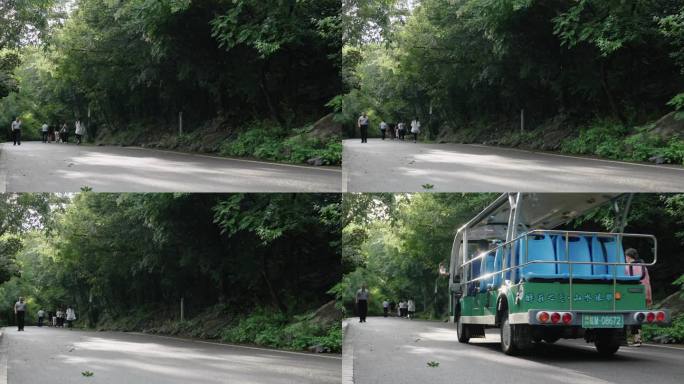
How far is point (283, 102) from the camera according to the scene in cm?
1102

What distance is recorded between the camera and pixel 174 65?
1013 centimetres

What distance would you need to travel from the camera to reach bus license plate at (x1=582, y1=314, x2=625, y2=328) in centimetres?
809

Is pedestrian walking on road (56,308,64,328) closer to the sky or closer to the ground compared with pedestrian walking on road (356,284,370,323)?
closer to the ground

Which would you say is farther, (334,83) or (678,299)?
(678,299)

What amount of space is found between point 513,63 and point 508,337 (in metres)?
4.46

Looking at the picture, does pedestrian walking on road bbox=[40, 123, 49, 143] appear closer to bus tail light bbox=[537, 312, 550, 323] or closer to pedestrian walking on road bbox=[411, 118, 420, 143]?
pedestrian walking on road bbox=[411, 118, 420, 143]

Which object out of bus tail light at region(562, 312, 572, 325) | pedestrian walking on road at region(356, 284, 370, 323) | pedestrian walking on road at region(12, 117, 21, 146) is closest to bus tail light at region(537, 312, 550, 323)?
bus tail light at region(562, 312, 572, 325)

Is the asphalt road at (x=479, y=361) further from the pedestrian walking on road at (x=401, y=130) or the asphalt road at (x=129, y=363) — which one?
the pedestrian walking on road at (x=401, y=130)

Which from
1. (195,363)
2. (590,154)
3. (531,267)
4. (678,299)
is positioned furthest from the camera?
(678,299)

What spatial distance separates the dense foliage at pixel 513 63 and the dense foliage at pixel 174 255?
6.83ft

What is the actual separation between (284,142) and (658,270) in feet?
28.4

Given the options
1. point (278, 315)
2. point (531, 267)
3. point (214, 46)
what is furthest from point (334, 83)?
point (531, 267)

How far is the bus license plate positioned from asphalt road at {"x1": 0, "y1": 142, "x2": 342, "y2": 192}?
12.9 ft

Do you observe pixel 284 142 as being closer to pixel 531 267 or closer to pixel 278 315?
pixel 278 315
